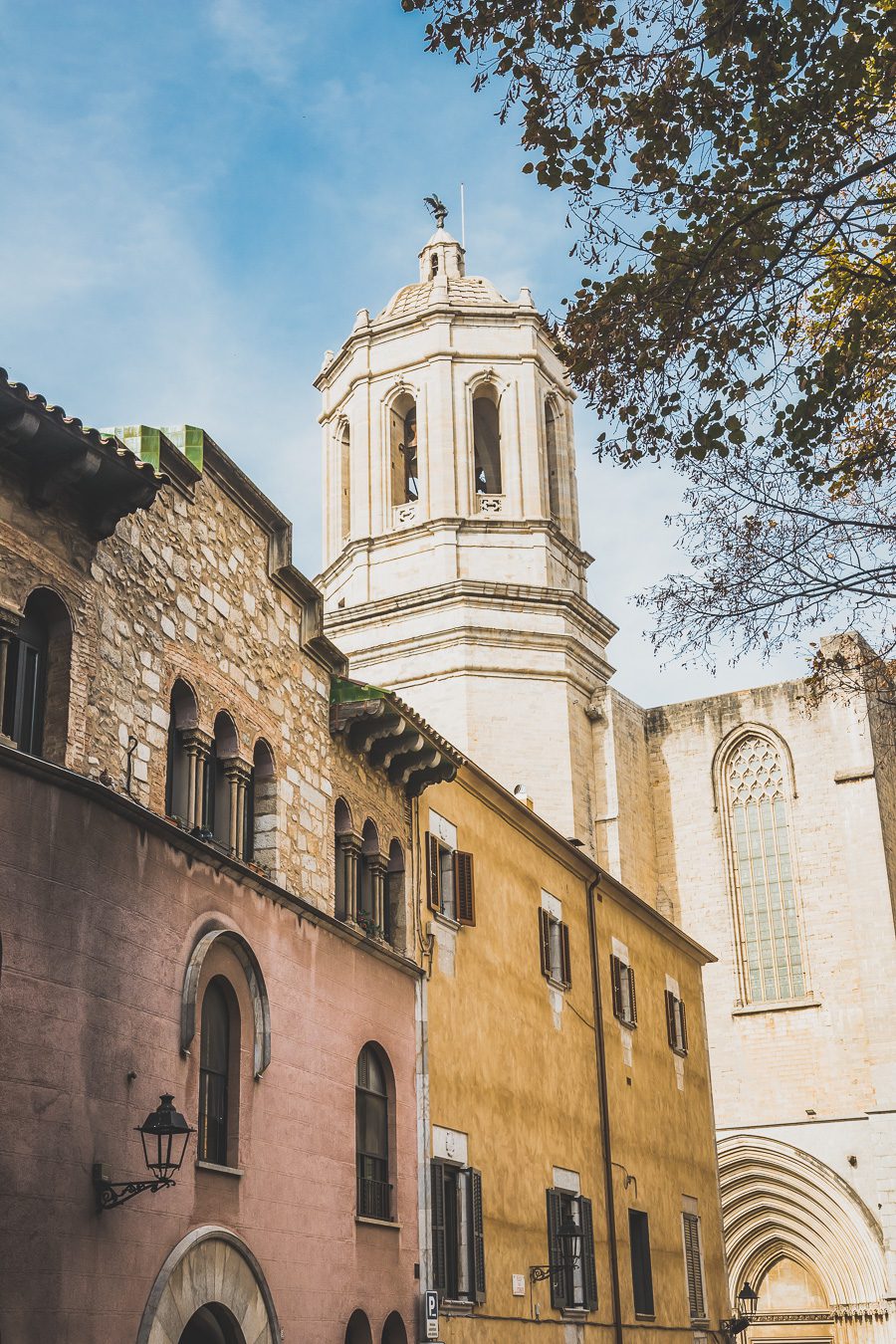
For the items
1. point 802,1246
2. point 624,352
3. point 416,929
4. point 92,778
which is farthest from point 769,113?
point 802,1246

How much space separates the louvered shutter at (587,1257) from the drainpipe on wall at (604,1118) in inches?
30.3

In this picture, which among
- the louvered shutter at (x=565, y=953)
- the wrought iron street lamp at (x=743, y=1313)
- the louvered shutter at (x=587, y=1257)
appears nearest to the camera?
the louvered shutter at (x=587, y=1257)

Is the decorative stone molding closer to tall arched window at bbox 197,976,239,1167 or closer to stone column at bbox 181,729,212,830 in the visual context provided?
tall arched window at bbox 197,976,239,1167

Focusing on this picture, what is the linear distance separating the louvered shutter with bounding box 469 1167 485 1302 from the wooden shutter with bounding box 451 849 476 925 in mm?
2835

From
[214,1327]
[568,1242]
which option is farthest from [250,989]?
[568,1242]

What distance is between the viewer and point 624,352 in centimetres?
1108

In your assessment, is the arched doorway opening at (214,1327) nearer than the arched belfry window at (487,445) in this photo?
Yes

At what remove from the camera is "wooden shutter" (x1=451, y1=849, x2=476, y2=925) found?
18.8 metres

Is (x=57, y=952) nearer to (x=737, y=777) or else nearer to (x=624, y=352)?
(x=624, y=352)

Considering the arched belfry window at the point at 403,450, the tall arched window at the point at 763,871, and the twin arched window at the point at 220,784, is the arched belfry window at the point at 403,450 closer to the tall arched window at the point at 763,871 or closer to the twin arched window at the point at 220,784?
the tall arched window at the point at 763,871

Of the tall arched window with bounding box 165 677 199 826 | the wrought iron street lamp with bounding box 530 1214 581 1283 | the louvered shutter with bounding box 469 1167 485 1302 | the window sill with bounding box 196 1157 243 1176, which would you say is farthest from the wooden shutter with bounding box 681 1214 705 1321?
the tall arched window with bounding box 165 677 199 826

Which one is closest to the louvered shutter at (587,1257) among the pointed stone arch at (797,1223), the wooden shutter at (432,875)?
the wooden shutter at (432,875)

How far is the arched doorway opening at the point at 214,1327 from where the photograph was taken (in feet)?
41.2

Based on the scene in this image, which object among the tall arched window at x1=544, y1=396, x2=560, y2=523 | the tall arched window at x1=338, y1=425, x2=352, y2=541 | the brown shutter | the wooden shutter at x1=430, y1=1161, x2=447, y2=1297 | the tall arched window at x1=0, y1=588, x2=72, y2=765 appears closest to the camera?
the tall arched window at x1=0, y1=588, x2=72, y2=765
